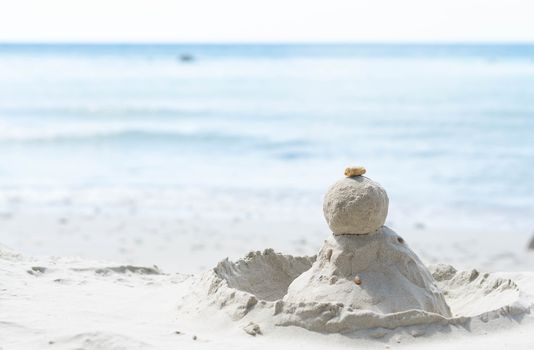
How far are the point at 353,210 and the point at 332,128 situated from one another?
710 inches

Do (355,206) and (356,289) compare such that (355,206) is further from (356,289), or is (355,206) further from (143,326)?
(143,326)

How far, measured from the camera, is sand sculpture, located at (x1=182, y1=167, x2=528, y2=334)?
459 cm

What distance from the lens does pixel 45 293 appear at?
5.56 m

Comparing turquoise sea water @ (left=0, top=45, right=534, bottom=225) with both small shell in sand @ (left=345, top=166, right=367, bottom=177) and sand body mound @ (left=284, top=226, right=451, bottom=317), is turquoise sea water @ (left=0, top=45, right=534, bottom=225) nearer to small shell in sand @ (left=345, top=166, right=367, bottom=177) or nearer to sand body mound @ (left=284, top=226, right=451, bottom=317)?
sand body mound @ (left=284, top=226, right=451, bottom=317)

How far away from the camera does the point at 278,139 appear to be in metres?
20.2

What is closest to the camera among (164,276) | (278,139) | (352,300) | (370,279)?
(352,300)

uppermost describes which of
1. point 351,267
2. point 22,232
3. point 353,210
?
point 353,210

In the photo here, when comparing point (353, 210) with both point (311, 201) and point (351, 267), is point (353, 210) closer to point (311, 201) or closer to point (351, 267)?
point (351, 267)

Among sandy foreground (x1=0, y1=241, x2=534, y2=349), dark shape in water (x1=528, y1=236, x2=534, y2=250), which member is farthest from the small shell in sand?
dark shape in water (x1=528, y1=236, x2=534, y2=250)

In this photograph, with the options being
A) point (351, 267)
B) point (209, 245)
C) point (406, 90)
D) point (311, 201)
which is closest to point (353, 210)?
point (351, 267)

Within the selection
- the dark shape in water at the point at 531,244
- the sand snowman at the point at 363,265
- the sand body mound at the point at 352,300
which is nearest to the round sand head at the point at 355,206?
the sand snowman at the point at 363,265

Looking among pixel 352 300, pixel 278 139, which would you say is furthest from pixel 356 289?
pixel 278 139

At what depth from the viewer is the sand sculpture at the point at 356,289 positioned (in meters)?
4.59

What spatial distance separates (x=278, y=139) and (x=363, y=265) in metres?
15.4
